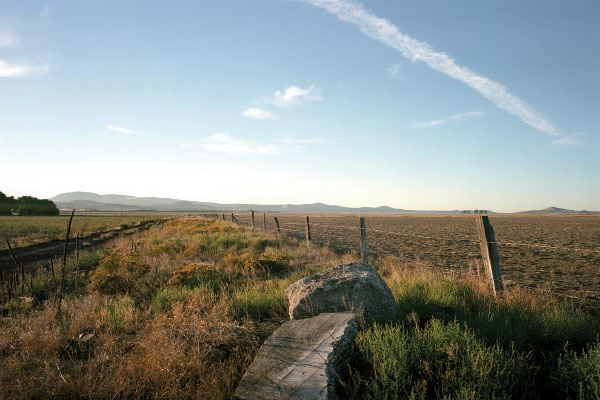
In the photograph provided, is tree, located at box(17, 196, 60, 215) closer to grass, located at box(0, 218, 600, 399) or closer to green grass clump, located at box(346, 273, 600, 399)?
grass, located at box(0, 218, 600, 399)

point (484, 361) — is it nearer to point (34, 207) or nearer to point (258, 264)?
point (258, 264)

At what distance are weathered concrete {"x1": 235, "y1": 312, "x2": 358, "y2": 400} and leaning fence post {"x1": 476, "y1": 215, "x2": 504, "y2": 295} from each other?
3.01 metres

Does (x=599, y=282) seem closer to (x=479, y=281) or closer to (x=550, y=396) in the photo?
(x=479, y=281)

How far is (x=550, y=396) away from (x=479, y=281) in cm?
266

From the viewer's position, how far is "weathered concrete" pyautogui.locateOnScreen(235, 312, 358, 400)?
2.49 metres

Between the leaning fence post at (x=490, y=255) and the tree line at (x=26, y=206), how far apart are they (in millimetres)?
111470

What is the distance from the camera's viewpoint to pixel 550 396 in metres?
2.70

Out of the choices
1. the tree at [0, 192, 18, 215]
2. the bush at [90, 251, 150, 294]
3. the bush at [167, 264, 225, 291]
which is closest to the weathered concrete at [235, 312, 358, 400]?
the bush at [167, 264, 225, 291]

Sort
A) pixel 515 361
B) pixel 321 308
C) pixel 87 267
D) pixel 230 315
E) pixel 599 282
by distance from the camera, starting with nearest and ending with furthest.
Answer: pixel 515 361 → pixel 321 308 → pixel 230 315 → pixel 599 282 → pixel 87 267

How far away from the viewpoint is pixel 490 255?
16.9 feet

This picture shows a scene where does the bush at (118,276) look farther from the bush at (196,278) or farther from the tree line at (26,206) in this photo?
the tree line at (26,206)

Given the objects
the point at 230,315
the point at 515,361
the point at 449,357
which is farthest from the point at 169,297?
the point at 515,361

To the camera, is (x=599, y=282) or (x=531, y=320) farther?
(x=599, y=282)

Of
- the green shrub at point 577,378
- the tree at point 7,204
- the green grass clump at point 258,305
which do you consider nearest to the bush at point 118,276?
the green grass clump at point 258,305
